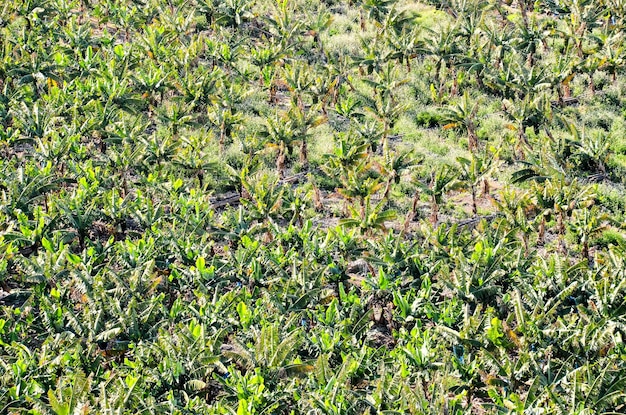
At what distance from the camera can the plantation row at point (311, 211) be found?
40.4 feet

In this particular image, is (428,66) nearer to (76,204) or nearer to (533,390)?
(76,204)

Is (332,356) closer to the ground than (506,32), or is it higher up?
closer to the ground

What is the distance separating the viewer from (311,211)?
61.0 ft

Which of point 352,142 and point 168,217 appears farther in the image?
point 352,142

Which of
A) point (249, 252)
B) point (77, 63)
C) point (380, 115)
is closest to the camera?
point (249, 252)

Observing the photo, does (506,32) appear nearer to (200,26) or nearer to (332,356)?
(200,26)

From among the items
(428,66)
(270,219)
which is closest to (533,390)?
(270,219)

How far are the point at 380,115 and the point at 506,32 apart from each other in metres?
7.14

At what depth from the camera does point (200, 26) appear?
28234mm

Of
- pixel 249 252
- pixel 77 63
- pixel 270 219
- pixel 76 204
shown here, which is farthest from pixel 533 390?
pixel 77 63

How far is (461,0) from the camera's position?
26.9 m

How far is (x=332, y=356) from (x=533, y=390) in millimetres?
3266

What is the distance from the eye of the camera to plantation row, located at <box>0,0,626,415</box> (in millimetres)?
12328

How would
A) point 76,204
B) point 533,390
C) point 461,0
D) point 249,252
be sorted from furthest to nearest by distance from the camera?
point 461,0 → point 76,204 → point 249,252 → point 533,390
